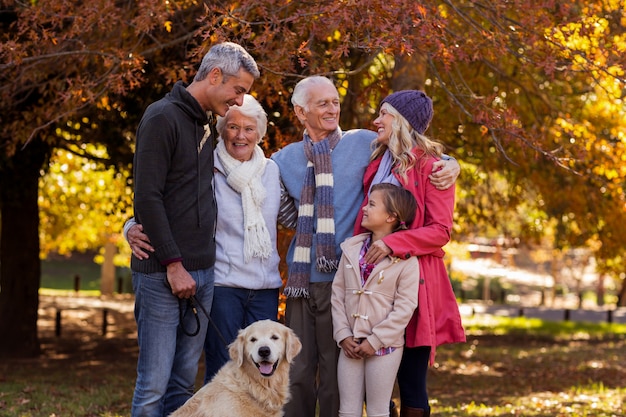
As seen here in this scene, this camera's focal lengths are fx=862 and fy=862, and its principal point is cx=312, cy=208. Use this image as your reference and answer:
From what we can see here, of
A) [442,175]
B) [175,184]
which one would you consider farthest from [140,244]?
[442,175]

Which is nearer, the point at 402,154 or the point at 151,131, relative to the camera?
the point at 151,131

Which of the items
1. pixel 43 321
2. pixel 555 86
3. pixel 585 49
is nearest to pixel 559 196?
pixel 555 86

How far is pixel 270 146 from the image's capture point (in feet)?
31.8

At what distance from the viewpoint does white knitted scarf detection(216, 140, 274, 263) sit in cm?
500

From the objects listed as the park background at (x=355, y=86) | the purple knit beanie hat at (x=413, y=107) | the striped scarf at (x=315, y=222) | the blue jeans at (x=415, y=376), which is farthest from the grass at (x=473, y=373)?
the purple knit beanie hat at (x=413, y=107)

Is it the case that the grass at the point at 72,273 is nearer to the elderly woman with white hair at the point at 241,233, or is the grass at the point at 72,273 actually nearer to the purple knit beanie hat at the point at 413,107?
the elderly woman with white hair at the point at 241,233

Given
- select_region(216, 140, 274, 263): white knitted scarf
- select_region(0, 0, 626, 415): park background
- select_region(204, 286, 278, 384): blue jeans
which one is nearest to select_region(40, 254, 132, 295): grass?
select_region(0, 0, 626, 415): park background

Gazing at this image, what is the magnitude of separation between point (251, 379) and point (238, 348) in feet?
0.66

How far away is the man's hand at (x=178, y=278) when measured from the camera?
4539 millimetres

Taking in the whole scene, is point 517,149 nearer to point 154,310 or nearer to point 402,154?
point 402,154

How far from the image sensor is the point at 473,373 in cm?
1508

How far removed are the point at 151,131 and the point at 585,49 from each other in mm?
5539

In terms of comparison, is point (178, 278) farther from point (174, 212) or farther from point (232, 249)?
point (232, 249)

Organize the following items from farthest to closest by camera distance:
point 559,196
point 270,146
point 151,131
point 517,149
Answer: point 559,196
point 517,149
point 270,146
point 151,131
